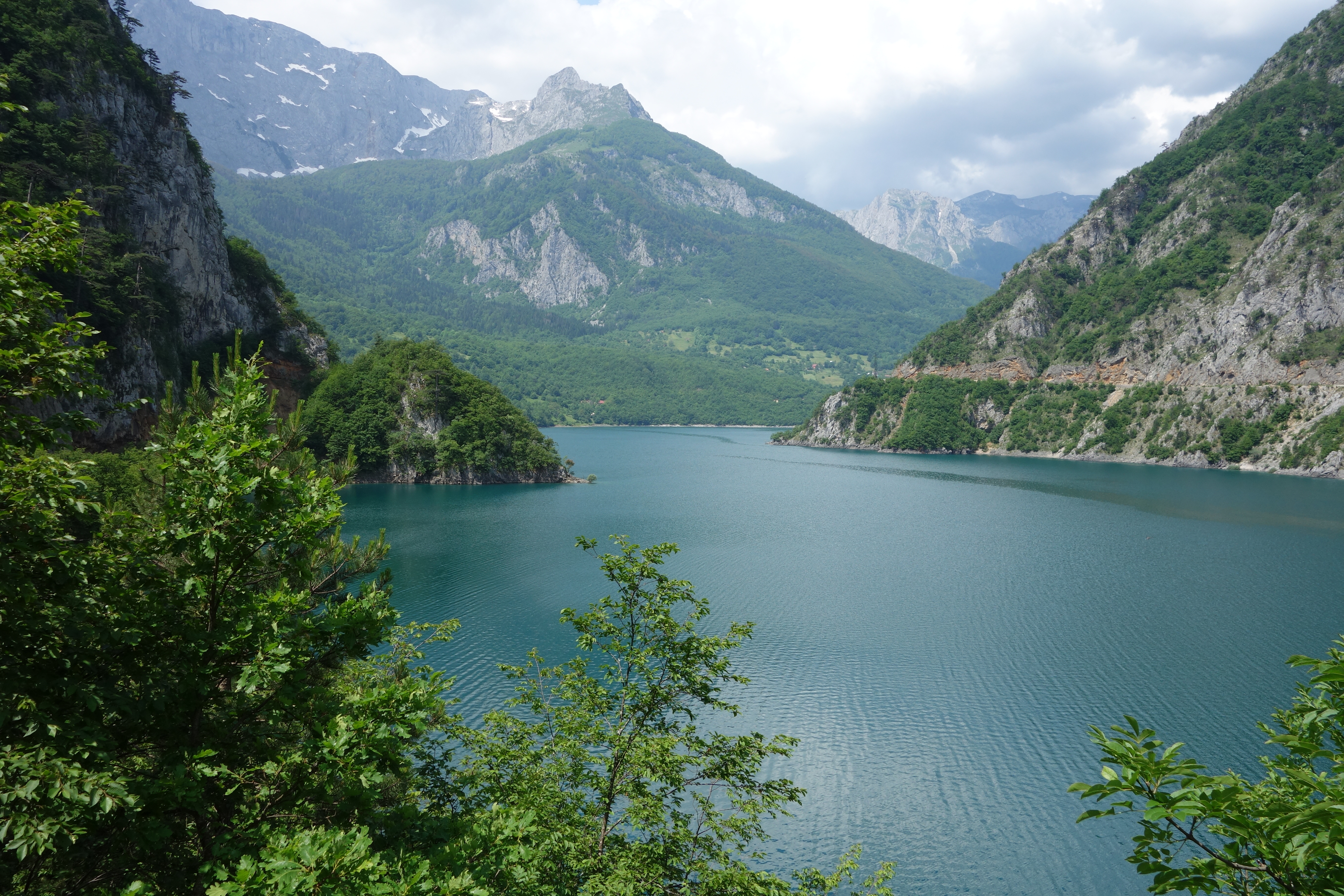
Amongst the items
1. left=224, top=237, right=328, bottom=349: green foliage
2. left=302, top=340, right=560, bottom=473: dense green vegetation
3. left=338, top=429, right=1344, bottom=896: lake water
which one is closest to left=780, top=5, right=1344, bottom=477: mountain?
left=338, top=429, right=1344, bottom=896: lake water

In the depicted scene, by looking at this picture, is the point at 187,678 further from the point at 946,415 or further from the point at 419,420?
the point at 946,415

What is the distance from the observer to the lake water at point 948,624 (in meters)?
20.0

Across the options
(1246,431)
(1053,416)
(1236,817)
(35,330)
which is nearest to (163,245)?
(35,330)

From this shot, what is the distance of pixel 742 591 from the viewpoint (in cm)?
4125

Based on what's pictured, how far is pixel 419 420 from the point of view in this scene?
89938 millimetres

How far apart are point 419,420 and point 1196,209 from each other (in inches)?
6695

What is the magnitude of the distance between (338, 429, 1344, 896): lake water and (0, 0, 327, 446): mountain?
2031 centimetres

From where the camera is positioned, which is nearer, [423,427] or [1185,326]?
[423,427]

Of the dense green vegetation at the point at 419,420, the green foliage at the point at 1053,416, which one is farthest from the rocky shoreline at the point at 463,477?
the green foliage at the point at 1053,416

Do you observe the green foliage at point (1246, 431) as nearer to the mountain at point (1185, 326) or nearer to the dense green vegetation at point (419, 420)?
the mountain at point (1185, 326)

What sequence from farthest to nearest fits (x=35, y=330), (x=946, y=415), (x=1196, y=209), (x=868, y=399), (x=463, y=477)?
(x=868, y=399) < (x=946, y=415) < (x=1196, y=209) < (x=463, y=477) < (x=35, y=330)

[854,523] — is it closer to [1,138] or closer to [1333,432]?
[1,138]

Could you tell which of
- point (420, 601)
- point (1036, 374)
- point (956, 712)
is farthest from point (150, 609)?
point (1036, 374)

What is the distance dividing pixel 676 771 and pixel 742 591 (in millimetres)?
30331
